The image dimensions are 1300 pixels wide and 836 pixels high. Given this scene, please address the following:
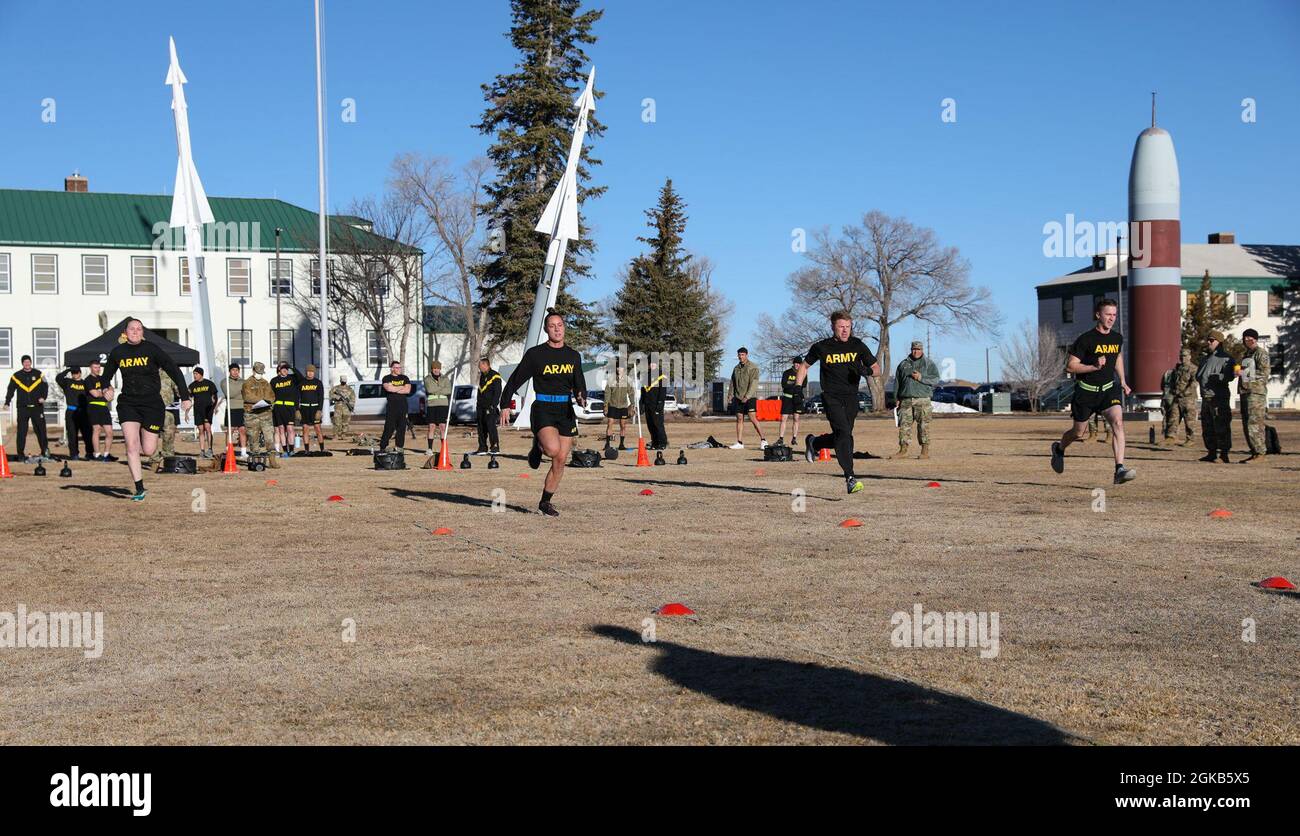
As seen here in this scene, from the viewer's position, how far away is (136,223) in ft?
225

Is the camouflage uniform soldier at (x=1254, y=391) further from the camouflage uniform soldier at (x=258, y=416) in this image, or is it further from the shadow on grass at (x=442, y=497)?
the camouflage uniform soldier at (x=258, y=416)

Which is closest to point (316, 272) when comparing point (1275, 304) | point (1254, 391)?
point (1254, 391)

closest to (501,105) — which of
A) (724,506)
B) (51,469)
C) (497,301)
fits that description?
(497,301)

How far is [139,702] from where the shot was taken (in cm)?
589

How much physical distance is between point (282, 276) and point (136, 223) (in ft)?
26.5

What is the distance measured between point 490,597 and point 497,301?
50.9 meters

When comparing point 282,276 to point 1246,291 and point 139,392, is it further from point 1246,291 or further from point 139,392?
point 1246,291

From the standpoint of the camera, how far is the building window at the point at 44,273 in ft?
217

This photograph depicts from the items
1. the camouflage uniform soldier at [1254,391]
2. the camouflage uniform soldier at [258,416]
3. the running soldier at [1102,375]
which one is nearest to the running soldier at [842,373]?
the running soldier at [1102,375]

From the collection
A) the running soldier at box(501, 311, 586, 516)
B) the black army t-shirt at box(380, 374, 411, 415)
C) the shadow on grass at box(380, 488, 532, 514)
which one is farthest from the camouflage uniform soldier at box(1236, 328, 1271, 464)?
the black army t-shirt at box(380, 374, 411, 415)

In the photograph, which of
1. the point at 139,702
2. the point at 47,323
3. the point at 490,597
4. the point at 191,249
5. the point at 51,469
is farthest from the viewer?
the point at 47,323

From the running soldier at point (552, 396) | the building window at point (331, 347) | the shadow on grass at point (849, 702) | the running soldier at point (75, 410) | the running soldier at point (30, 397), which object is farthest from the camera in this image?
the building window at point (331, 347)

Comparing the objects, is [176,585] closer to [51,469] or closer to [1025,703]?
[1025,703]

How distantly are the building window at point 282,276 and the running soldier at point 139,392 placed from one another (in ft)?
181
